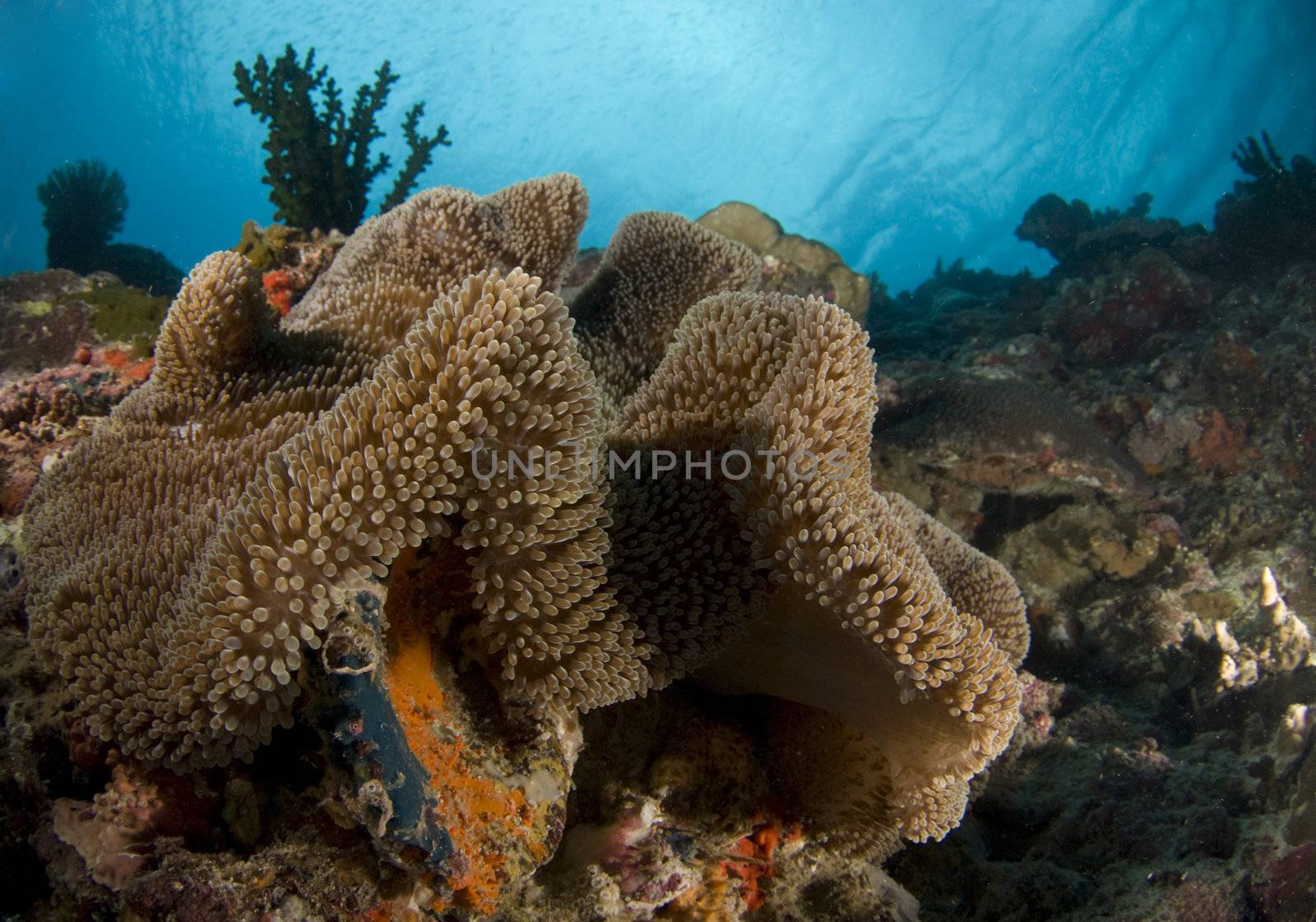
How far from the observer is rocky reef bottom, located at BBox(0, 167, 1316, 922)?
1.74m

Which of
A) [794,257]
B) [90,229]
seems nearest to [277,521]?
[794,257]

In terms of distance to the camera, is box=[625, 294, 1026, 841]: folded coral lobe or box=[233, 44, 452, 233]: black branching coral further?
box=[233, 44, 452, 233]: black branching coral

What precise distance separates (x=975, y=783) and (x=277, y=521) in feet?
12.5

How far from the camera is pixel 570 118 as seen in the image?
85312 mm

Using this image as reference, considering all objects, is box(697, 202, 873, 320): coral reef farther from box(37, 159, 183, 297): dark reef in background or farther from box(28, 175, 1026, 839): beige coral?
box(37, 159, 183, 297): dark reef in background

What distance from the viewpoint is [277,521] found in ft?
4.85

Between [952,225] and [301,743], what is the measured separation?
77.6 m

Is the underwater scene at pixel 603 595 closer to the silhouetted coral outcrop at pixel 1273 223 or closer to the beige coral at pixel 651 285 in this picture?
the beige coral at pixel 651 285

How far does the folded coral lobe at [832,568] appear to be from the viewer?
6.25 ft

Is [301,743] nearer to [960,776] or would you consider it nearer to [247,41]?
[960,776]

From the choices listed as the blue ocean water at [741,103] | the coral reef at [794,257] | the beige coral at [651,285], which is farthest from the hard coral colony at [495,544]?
the blue ocean water at [741,103]

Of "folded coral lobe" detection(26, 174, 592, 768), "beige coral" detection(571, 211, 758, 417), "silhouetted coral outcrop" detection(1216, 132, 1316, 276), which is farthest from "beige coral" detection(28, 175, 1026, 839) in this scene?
"silhouetted coral outcrop" detection(1216, 132, 1316, 276)

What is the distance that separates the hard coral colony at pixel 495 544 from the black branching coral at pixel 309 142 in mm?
5954

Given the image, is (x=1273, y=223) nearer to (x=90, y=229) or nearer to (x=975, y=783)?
(x=975, y=783)
